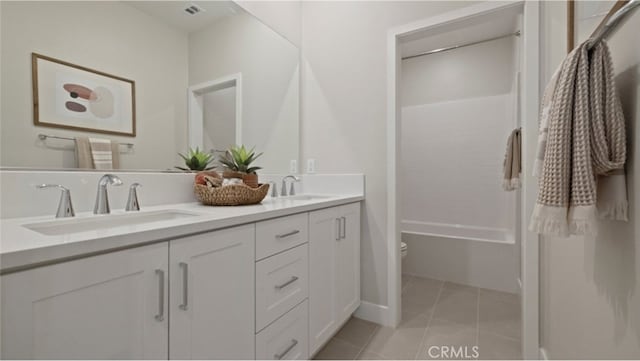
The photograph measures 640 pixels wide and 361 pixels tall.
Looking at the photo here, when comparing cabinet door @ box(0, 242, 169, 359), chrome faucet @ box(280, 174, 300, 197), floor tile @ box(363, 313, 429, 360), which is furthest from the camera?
chrome faucet @ box(280, 174, 300, 197)

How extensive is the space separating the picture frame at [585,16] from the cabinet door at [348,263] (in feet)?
4.19

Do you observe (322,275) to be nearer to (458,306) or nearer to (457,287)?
(458,306)

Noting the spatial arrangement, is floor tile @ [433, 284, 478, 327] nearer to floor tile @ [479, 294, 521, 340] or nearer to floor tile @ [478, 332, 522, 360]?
floor tile @ [479, 294, 521, 340]

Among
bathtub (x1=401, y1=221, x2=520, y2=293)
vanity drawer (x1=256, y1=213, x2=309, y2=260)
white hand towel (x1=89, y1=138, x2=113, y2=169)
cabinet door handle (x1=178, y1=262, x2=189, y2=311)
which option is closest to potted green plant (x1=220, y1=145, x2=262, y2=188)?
vanity drawer (x1=256, y1=213, x2=309, y2=260)

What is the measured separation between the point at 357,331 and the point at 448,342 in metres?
0.53

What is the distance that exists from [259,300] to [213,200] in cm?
52

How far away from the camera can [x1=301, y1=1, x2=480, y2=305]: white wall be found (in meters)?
1.85

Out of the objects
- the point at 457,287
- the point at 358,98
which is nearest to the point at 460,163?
the point at 457,287

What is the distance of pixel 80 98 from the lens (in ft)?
3.50

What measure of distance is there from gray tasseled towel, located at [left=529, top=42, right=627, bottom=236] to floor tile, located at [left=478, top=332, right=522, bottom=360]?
103 cm

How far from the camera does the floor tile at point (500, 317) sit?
5.68 ft

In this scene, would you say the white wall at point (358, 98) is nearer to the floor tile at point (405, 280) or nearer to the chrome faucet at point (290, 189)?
the chrome faucet at point (290, 189)

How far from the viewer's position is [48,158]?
995mm

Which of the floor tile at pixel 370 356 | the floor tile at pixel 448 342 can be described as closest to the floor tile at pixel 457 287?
the floor tile at pixel 448 342
